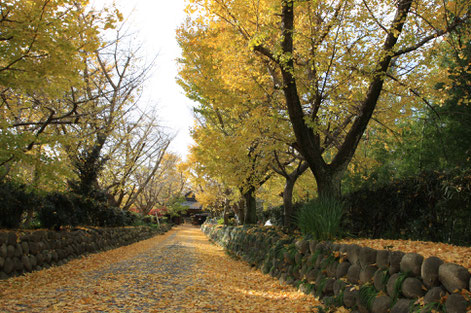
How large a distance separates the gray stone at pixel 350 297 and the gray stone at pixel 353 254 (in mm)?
366

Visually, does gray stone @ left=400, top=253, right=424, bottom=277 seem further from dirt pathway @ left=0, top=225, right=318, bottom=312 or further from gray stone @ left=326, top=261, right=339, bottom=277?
dirt pathway @ left=0, top=225, right=318, bottom=312

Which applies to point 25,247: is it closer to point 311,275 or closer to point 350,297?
point 311,275

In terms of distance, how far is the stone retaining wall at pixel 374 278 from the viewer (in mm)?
2656

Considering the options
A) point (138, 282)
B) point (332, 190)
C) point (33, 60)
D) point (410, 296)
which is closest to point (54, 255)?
point (138, 282)

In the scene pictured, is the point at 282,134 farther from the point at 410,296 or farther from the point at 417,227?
the point at 410,296

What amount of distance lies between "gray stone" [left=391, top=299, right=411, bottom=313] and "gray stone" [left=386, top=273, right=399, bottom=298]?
0.14 m

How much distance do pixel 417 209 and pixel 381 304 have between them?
3.55 m

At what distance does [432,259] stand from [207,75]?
7838 millimetres

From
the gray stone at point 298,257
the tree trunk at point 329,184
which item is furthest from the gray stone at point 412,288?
the tree trunk at point 329,184

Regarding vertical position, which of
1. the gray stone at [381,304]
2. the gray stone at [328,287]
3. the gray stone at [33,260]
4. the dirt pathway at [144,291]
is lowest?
the dirt pathway at [144,291]

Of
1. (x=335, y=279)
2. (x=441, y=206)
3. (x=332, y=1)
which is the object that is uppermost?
(x=332, y=1)

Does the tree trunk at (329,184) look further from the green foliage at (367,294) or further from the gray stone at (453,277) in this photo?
the gray stone at (453,277)

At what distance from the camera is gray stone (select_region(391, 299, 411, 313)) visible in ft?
9.70

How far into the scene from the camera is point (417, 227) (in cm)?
600
